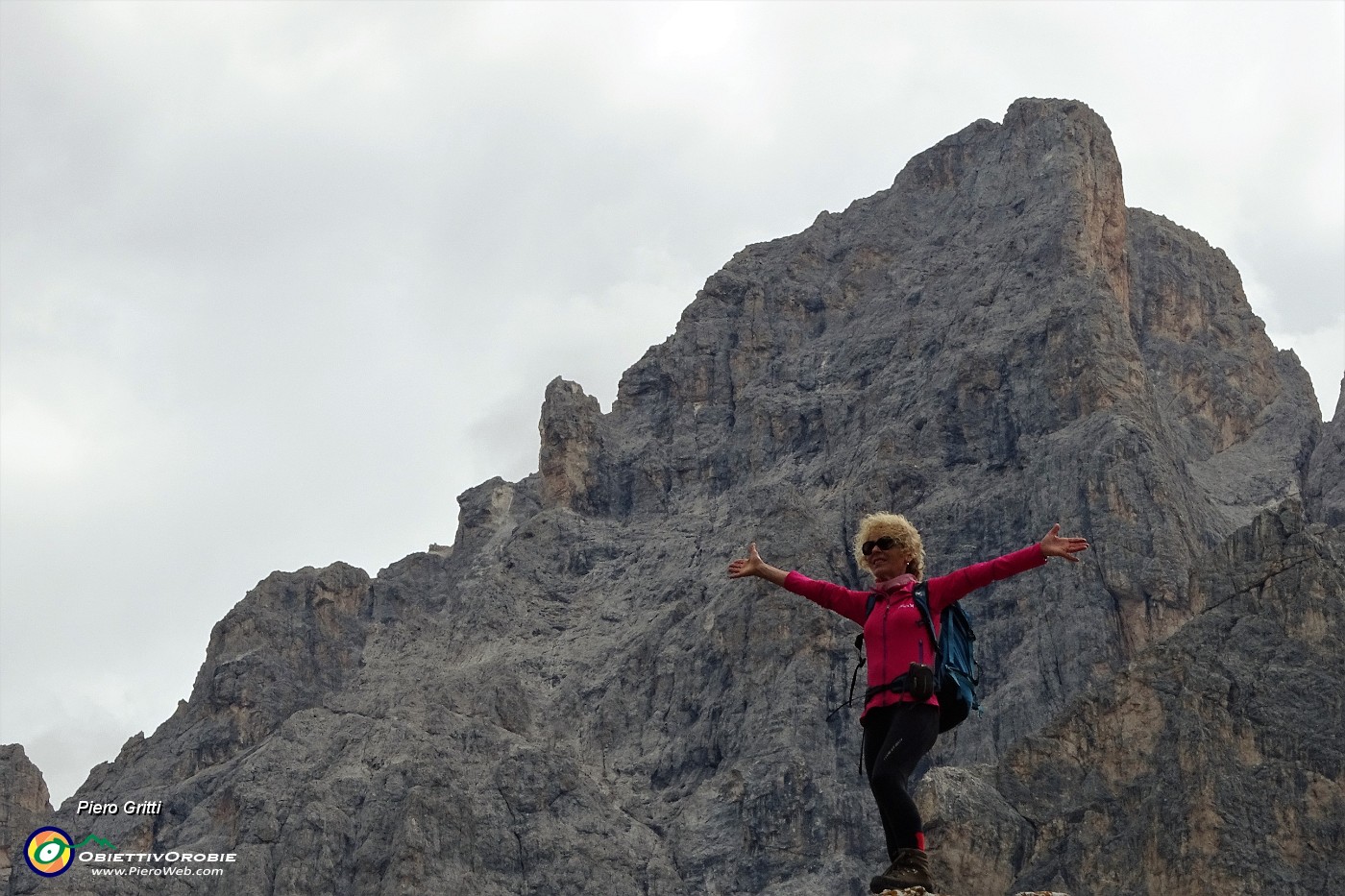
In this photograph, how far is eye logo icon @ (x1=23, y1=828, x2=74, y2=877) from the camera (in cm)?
9688

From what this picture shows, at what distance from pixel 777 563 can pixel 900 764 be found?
A: 101708mm

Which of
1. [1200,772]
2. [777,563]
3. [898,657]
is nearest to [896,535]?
[898,657]

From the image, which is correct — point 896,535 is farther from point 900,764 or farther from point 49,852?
point 49,852

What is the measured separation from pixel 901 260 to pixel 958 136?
15.0 metres

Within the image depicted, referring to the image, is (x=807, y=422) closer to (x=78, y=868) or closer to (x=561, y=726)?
(x=561, y=726)

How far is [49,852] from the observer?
342 feet

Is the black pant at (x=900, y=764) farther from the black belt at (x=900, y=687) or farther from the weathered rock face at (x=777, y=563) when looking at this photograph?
the weathered rock face at (x=777, y=563)

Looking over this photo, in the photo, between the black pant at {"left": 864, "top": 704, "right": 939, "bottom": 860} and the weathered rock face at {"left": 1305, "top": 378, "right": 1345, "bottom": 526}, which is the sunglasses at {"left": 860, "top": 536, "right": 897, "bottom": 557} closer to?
the black pant at {"left": 864, "top": 704, "right": 939, "bottom": 860}

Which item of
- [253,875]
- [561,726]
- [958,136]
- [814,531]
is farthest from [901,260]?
[253,875]

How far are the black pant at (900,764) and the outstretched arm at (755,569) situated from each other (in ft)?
5.07

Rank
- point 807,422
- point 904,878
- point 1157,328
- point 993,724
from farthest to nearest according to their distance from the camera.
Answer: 1. point 1157,328
2. point 807,422
3. point 993,724
4. point 904,878

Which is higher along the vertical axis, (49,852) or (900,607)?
(49,852)

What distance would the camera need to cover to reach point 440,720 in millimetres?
117812

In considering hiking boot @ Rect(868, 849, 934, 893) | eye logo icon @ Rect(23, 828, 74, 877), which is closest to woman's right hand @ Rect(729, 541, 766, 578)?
hiking boot @ Rect(868, 849, 934, 893)
